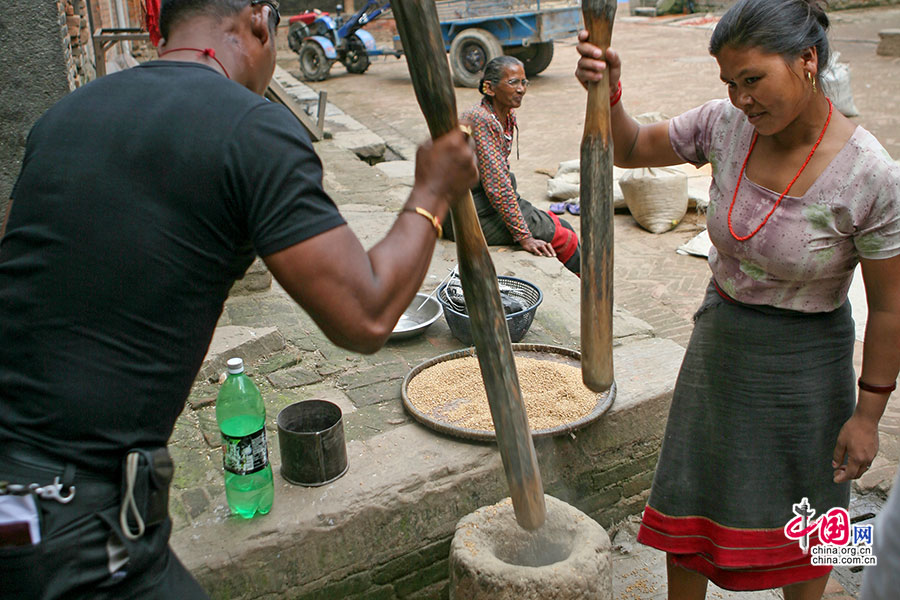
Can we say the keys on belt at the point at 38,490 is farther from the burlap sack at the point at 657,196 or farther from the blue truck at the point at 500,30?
the blue truck at the point at 500,30

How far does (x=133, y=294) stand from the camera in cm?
139

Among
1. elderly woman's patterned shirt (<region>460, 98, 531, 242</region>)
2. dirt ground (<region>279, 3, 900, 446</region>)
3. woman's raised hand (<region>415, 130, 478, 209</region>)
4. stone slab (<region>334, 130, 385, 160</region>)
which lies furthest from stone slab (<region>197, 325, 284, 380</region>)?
stone slab (<region>334, 130, 385, 160</region>)

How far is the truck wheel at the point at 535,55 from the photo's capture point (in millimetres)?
14633

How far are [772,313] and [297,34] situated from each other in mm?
16069

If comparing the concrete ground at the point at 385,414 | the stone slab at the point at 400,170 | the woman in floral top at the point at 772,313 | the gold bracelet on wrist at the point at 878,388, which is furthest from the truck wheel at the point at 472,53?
the gold bracelet on wrist at the point at 878,388

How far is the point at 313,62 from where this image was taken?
1543cm

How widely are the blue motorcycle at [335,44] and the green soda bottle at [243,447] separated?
523 inches

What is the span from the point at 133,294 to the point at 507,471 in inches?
44.2

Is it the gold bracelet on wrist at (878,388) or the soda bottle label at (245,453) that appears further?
the soda bottle label at (245,453)

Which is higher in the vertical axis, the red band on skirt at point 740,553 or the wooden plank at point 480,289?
the wooden plank at point 480,289

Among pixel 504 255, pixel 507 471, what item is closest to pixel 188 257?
pixel 507 471

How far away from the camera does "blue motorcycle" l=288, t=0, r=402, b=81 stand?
1507 centimetres

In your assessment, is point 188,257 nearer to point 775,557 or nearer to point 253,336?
point 775,557

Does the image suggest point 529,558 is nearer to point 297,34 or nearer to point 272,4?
point 272,4
